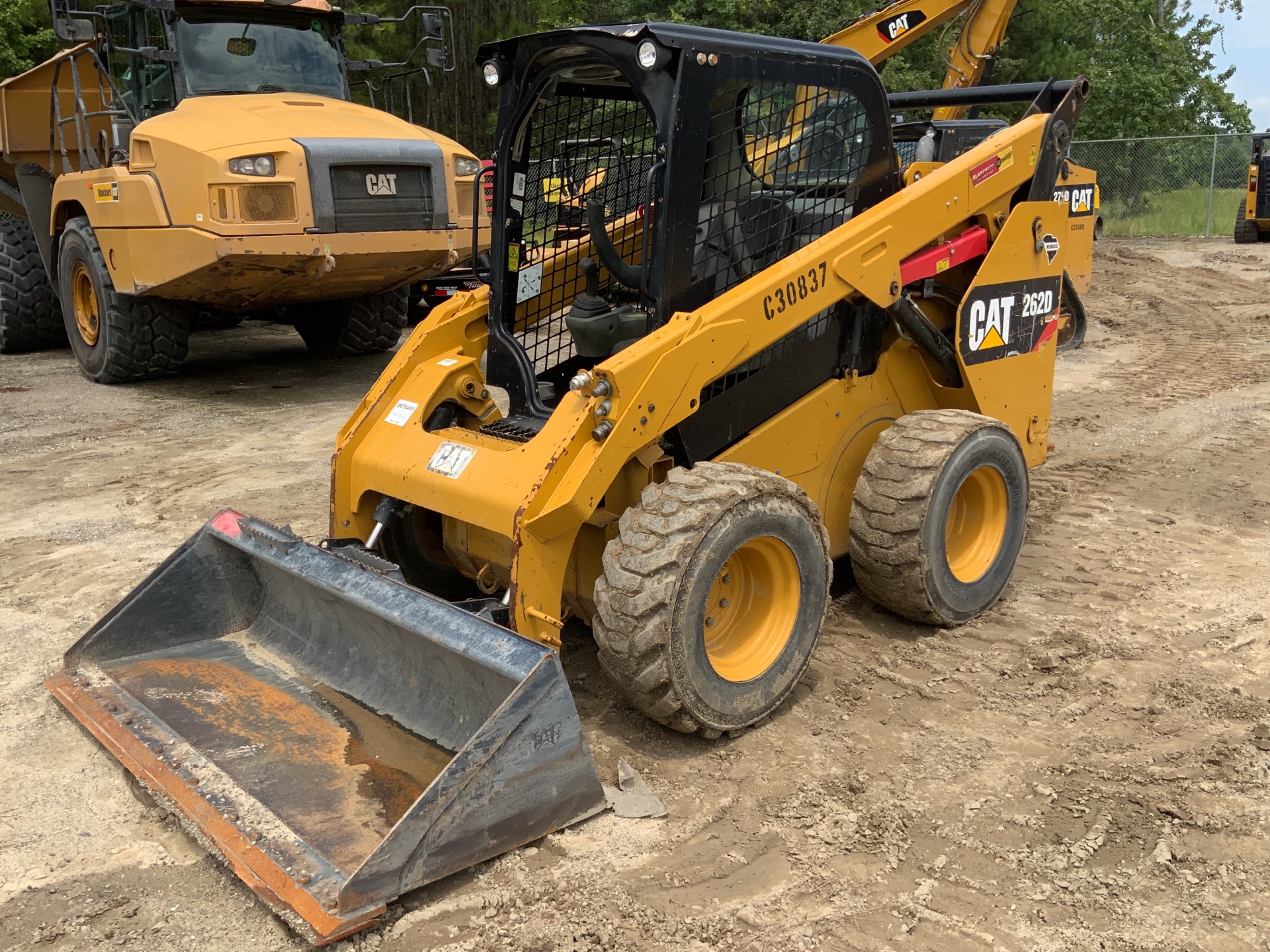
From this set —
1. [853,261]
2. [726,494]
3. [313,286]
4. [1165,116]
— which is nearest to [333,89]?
[313,286]

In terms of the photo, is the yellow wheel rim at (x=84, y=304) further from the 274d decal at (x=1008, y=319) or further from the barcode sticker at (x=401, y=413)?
the 274d decal at (x=1008, y=319)

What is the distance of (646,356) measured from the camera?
335cm

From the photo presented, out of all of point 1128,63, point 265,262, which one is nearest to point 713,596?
point 265,262

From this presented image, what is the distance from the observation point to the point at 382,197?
7.87 metres

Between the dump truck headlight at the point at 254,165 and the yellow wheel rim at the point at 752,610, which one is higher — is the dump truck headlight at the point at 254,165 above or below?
above

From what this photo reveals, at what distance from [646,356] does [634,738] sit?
117 centimetres

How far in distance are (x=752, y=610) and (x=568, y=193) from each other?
172cm

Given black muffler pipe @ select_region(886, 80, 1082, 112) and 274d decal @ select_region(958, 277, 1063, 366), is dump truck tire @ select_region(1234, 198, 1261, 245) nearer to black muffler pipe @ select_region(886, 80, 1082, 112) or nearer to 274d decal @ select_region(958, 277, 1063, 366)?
black muffler pipe @ select_region(886, 80, 1082, 112)

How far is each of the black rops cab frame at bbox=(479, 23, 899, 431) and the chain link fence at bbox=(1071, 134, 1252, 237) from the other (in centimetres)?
1816

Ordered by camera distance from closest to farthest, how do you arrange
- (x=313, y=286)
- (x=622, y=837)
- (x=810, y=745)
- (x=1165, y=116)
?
(x=622, y=837) < (x=810, y=745) < (x=313, y=286) < (x=1165, y=116)

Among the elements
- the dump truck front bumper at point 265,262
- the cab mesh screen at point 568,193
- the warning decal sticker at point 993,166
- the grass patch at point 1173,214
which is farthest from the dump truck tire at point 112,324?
the grass patch at point 1173,214

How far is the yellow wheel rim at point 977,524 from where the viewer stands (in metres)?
4.44

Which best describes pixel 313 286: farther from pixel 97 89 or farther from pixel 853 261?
pixel 853 261

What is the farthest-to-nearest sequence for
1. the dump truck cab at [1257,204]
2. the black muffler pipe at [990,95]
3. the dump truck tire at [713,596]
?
the dump truck cab at [1257,204] → the black muffler pipe at [990,95] → the dump truck tire at [713,596]
